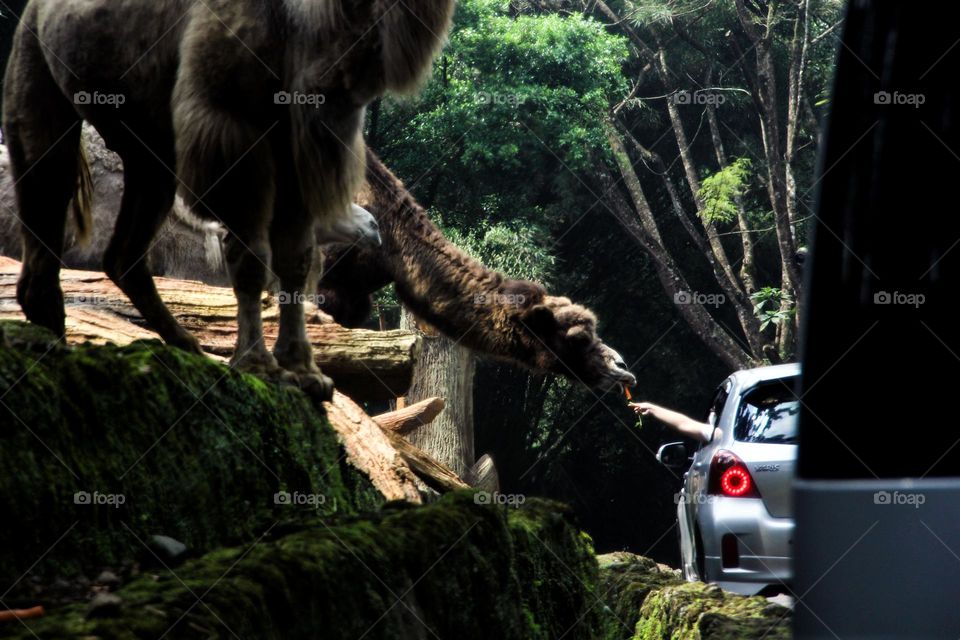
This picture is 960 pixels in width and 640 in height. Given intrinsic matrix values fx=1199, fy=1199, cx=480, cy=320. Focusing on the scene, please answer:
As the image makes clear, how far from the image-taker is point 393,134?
22.2 m

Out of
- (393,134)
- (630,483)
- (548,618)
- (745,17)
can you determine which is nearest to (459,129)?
(393,134)

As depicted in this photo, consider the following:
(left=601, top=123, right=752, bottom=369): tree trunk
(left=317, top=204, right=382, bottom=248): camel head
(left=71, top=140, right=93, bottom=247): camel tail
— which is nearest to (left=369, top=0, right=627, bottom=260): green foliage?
(left=601, top=123, right=752, bottom=369): tree trunk

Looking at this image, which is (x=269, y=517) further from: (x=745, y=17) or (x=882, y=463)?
(x=745, y=17)

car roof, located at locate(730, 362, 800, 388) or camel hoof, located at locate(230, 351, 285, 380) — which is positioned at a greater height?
camel hoof, located at locate(230, 351, 285, 380)

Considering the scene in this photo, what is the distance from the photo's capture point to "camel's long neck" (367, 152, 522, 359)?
11.5 meters

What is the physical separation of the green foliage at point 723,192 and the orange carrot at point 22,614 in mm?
19397

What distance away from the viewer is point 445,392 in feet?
43.7

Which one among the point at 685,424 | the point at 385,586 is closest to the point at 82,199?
the point at 385,586

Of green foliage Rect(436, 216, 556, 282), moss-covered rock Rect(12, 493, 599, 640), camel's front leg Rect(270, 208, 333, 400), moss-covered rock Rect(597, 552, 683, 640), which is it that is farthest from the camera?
green foliage Rect(436, 216, 556, 282)

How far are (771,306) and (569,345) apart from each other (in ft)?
32.4

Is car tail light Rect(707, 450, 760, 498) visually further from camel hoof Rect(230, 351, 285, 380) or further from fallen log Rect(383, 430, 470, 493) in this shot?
camel hoof Rect(230, 351, 285, 380)

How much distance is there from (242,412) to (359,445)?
1.86 metres

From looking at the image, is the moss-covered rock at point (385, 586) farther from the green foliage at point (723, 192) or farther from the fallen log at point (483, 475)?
the green foliage at point (723, 192)

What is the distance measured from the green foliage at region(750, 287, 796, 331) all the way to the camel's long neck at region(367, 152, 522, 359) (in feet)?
27.8
